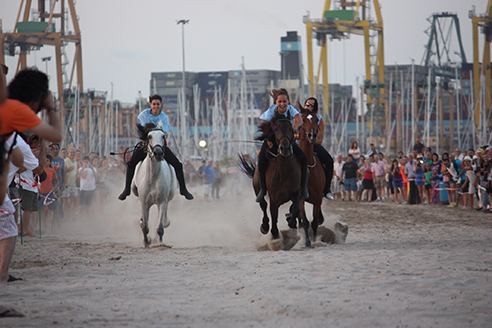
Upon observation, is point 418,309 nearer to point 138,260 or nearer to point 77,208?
point 138,260

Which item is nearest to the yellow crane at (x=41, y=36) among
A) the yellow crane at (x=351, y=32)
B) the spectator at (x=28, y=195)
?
the yellow crane at (x=351, y=32)

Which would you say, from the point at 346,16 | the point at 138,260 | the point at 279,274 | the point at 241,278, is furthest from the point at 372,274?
the point at 346,16

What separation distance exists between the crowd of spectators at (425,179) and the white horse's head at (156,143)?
1081 cm

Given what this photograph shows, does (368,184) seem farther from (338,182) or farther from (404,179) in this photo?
(338,182)

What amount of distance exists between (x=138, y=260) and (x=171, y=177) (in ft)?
→ 9.65

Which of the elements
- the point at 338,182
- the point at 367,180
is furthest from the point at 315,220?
the point at 338,182

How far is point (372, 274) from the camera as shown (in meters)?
7.04

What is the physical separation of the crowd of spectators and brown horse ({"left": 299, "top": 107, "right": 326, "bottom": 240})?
8.70m

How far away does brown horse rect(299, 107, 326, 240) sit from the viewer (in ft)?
32.8

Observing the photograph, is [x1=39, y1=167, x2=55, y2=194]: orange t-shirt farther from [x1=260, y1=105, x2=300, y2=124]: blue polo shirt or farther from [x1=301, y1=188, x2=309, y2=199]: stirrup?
[x1=301, y1=188, x2=309, y2=199]: stirrup

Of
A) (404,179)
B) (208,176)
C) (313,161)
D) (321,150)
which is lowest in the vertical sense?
(208,176)

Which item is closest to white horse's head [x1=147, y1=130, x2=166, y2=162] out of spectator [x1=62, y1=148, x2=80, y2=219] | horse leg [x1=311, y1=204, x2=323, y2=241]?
horse leg [x1=311, y1=204, x2=323, y2=241]

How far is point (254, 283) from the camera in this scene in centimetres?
665

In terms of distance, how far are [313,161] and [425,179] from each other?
12.8 metres
